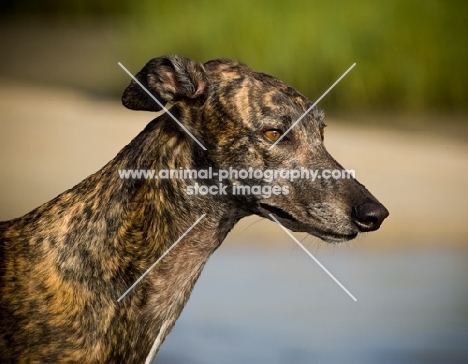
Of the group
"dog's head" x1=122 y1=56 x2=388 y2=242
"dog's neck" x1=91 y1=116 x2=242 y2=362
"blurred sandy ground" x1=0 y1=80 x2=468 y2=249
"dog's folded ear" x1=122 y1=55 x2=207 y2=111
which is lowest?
"dog's neck" x1=91 y1=116 x2=242 y2=362

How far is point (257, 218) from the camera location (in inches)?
386

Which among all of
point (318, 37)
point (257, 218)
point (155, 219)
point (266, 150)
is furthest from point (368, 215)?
point (318, 37)

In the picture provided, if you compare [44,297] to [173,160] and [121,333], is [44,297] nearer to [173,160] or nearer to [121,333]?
[121,333]

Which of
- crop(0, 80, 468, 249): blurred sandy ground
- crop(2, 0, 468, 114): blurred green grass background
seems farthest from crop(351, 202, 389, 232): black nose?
crop(2, 0, 468, 114): blurred green grass background

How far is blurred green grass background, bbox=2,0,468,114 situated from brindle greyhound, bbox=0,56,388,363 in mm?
6399

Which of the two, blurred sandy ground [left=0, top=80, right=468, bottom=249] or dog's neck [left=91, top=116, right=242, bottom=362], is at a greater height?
blurred sandy ground [left=0, top=80, right=468, bottom=249]

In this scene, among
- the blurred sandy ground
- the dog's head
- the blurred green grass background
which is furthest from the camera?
the blurred green grass background

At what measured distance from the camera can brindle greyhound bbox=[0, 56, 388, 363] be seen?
411 cm

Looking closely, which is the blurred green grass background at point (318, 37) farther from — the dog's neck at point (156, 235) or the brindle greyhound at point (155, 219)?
the dog's neck at point (156, 235)

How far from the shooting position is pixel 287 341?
22.7 feet

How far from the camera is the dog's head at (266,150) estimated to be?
426 centimetres

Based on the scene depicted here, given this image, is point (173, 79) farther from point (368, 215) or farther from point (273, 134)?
point (368, 215)

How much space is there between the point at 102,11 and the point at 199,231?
7108 millimetres

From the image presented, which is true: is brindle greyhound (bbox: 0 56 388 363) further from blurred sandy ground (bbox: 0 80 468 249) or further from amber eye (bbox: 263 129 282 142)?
blurred sandy ground (bbox: 0 80 468 249)
